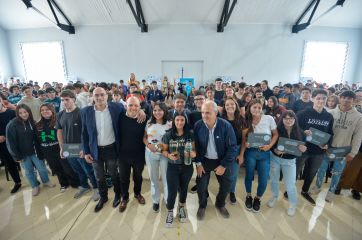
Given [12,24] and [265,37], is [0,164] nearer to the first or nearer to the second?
[12,24]

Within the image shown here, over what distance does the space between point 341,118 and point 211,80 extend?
8.46 meters

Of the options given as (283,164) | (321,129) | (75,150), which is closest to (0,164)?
(75,150)

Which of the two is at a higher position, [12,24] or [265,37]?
[12,24]

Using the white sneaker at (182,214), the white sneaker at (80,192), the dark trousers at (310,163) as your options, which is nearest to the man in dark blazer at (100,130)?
the white sneaker at (80,192)

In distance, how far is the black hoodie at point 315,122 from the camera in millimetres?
2488

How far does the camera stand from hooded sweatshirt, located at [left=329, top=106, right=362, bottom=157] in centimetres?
248

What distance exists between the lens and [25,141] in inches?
112

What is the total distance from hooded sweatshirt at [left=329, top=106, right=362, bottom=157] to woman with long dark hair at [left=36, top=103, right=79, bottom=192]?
4.35m

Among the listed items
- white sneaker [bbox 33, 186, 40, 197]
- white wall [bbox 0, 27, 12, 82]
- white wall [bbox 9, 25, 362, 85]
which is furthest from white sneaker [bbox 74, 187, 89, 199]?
white wall [bbox 0, 27, 12, 82]

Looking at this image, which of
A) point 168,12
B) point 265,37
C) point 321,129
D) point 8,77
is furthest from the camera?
point 8,77

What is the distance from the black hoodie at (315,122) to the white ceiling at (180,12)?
8.06m

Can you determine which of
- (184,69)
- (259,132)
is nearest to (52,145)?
(259,132)

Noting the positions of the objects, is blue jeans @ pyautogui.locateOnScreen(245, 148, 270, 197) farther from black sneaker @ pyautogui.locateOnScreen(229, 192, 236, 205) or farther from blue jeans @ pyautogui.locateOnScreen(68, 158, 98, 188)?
blue jeans @ pyautogui.locateOnScreen(68, 158, 98, 188)

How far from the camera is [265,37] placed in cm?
1020
